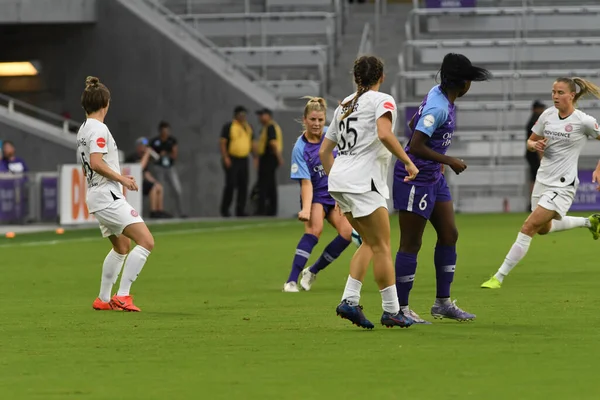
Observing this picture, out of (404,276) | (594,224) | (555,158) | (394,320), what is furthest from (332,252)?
(394,320)

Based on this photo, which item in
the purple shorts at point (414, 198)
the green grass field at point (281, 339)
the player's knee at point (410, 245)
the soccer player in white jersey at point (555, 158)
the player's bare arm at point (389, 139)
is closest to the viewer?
the green grass field at point (281, 339)

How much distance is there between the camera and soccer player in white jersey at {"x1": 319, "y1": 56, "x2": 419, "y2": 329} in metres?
9.74

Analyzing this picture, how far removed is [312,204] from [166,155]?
16742 mm

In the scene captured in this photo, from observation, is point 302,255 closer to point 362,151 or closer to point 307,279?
point 307,279

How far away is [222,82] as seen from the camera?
32.3 meters

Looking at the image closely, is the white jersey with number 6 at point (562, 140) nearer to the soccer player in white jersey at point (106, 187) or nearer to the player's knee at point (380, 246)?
the soccer player in white jersey at point (106, 187)

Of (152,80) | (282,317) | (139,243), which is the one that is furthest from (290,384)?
(152,80)

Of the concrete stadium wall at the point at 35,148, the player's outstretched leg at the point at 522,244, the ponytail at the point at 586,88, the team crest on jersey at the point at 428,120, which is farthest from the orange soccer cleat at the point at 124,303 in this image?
the concrete stadium wall at the point at 35,148

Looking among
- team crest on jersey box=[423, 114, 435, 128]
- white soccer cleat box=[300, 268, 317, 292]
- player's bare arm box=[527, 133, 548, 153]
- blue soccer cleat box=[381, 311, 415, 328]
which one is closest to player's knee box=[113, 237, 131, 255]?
white soccer cleat box=[300, 268, 317, 292]

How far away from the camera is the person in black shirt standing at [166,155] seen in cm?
3059

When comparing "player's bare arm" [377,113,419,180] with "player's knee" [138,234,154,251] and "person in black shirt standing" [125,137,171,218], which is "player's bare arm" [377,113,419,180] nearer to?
"player's knee" [138,234,154,251]

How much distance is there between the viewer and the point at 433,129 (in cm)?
1004

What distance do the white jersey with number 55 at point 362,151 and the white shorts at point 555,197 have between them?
14.0 feet

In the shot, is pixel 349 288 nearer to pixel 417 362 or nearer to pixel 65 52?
pixel 417 362
